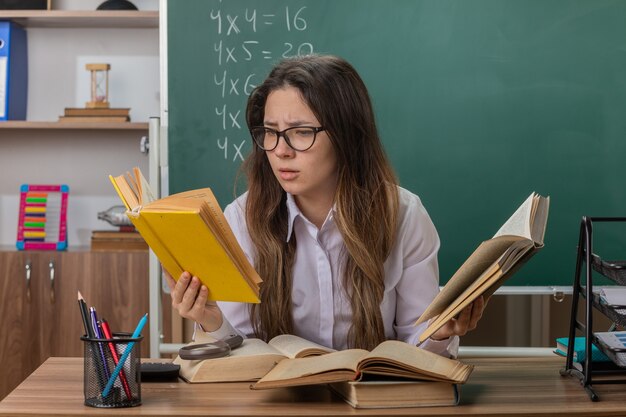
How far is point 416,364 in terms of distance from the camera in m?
1.38

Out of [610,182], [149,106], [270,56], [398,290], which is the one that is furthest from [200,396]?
[149,106]

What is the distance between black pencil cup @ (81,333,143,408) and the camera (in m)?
1.35

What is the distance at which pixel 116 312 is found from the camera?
3.23 meters

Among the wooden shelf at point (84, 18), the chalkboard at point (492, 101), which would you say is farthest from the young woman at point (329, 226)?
the wooden shelf at point (84, 18)

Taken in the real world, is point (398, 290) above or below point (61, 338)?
above

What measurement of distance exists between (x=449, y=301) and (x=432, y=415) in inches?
7.7

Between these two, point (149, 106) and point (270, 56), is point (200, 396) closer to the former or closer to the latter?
point (270, 56)

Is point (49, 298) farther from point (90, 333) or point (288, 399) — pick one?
point (288, 399)

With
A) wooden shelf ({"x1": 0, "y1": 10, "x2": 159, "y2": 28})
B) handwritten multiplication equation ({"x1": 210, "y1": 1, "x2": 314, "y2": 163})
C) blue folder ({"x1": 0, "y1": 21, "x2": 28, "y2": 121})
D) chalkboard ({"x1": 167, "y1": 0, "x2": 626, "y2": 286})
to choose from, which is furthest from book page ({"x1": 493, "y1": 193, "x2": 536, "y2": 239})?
blue folder ({"x1": 0, "y1": 21, "x2": 28, "y2": 121})

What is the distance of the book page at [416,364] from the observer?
4.49ft

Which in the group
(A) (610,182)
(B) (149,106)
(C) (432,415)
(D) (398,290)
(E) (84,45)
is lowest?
(C) (432,415)

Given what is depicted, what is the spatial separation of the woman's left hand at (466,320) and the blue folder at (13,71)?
7.76 ft

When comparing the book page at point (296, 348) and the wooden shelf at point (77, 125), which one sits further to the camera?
the wooden shelf at point (77, 125)

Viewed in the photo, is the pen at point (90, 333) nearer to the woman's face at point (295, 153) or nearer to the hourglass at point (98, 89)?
the woman's face at point (295, 153)
